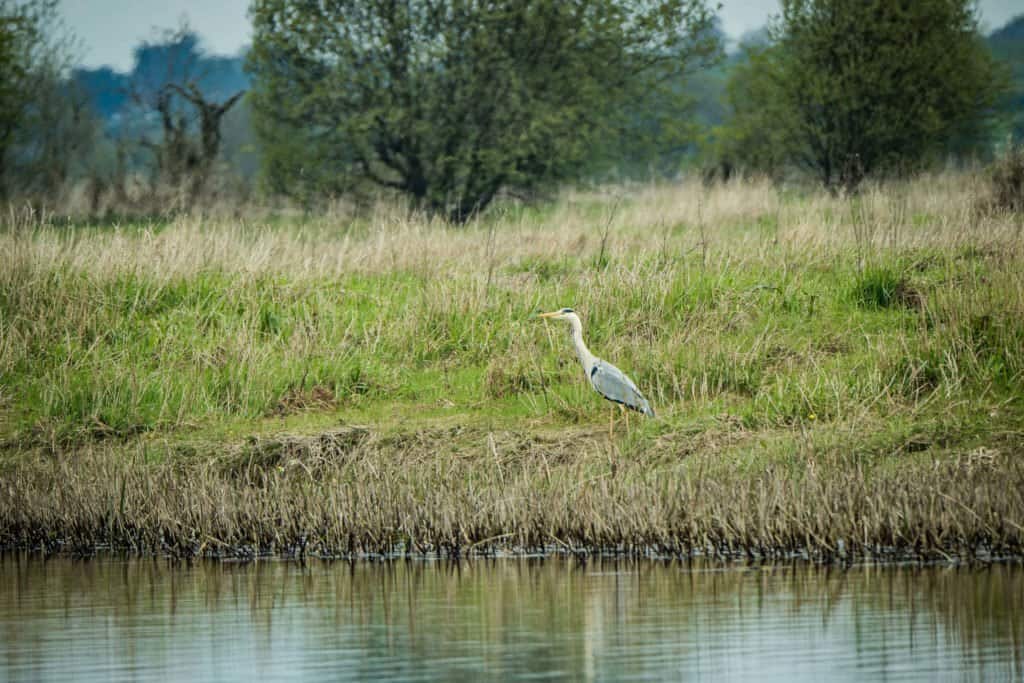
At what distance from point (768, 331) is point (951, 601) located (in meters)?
7.86

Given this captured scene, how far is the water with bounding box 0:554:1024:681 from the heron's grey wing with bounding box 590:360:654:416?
3.07m

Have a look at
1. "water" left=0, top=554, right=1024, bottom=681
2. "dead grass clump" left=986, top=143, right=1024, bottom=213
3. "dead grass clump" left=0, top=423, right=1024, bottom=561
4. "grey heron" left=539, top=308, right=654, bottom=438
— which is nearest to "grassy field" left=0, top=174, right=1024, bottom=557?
"dead grass clump" left=0, top=423, right=1024, bottom=561

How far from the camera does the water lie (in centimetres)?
758

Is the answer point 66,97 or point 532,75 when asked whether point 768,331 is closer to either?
point 532,75

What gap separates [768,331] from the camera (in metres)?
16.3

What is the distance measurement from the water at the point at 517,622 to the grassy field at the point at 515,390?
1.50 ft

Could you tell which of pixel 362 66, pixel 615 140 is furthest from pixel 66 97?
pixel 362 66

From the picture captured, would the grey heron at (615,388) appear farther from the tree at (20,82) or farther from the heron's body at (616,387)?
the tree at (20,82)

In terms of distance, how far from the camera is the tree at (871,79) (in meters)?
32.6

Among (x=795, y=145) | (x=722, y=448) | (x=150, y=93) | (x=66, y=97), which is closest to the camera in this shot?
(x=722, y=448)

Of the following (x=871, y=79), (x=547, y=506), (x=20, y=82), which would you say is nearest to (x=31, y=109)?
(x=20, y=82)

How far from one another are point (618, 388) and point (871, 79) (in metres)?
21.6

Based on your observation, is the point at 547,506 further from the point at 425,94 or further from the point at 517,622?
the point at 425,94

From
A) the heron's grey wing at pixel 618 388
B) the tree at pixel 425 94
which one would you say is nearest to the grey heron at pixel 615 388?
the heron's grey wing at pixel 618 388
